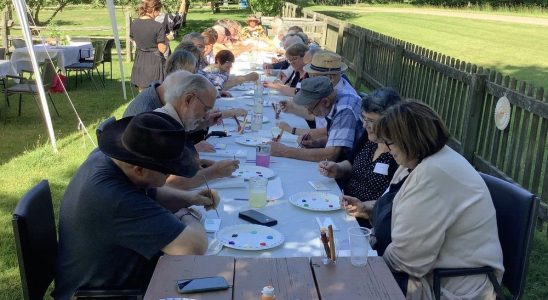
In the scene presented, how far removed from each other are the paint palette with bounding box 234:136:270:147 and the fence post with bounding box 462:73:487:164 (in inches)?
94.2

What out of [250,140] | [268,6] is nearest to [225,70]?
[250,140]

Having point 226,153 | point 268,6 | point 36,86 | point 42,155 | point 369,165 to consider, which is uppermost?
point 268,6

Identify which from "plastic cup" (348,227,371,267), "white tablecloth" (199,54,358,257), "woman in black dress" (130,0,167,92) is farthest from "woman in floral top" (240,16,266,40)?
"plastic cup" (348,227,371,267)

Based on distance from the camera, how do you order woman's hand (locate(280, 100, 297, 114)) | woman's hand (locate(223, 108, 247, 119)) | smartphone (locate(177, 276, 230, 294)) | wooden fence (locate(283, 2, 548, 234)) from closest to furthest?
smartphone (locate(177, 276, 230, 294)) → wooden fence (locate(283, 2, 548, 234)) → woman's hand (locate(223, 108, 247, 119)) → woman's hand (locate(280, 100, 297, 114))

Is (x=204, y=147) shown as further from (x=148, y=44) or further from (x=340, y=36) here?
(x=340, y=36)

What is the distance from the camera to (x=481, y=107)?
5.35m

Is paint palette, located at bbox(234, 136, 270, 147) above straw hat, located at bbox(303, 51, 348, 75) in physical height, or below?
below

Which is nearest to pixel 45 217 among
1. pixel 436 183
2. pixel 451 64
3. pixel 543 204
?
pixel 436 183

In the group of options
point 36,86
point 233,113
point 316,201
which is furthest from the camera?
point 36,86

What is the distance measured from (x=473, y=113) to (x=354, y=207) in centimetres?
317

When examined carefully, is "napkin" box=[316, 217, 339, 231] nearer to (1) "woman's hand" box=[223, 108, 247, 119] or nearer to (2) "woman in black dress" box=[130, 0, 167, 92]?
(1) "woman's hand" box=[223, 108, 247, 119]

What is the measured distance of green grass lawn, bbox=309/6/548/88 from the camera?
1470cm

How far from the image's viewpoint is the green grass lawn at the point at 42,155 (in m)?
3.82

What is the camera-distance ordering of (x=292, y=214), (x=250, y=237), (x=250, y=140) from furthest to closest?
(x=250, y=140) < (x=292, y=214) < (x=250, y=237)
